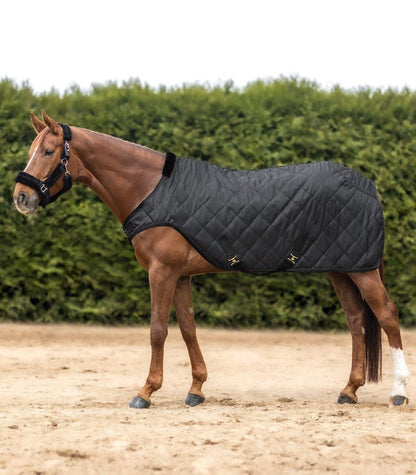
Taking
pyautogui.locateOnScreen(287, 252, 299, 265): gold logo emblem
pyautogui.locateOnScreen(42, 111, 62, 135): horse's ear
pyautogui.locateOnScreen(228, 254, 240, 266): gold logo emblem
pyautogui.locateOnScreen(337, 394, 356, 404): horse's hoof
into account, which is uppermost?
pyautogui.locateOnScreen(42, 111, 62, 135): horse's ear

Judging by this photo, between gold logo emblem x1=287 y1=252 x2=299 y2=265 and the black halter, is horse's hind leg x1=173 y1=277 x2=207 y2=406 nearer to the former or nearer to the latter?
gold logo emblem x1=287 y1=252 x2=299 y2=265

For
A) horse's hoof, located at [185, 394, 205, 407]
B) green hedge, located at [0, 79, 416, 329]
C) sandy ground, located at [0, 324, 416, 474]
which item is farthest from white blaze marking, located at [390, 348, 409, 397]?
green hedge, located at [0, 79, 416, 329]

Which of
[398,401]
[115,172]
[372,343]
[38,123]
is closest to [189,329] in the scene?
[115,172]

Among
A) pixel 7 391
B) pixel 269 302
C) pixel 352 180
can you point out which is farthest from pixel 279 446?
pixel 269 302

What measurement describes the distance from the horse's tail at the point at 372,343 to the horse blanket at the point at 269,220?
1.95 ft

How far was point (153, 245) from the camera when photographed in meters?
5.86

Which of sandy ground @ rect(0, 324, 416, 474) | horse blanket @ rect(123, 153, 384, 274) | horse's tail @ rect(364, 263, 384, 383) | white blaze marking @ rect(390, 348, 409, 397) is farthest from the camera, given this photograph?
horse's tail @ rect(364, 263, 384, 383)

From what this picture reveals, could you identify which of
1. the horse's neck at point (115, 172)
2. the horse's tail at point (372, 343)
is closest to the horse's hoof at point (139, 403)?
the horse's neck at point (115, 172)

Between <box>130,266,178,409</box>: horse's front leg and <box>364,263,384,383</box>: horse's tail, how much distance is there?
1784 mm

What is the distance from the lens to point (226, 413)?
553 centimetres

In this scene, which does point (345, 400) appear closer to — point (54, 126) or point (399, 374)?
point (399, 374)

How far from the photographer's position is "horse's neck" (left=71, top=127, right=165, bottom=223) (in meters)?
6.00

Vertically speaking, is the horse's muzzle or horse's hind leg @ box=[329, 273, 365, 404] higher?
the horse's muzzle

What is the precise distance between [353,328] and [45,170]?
298 cm
